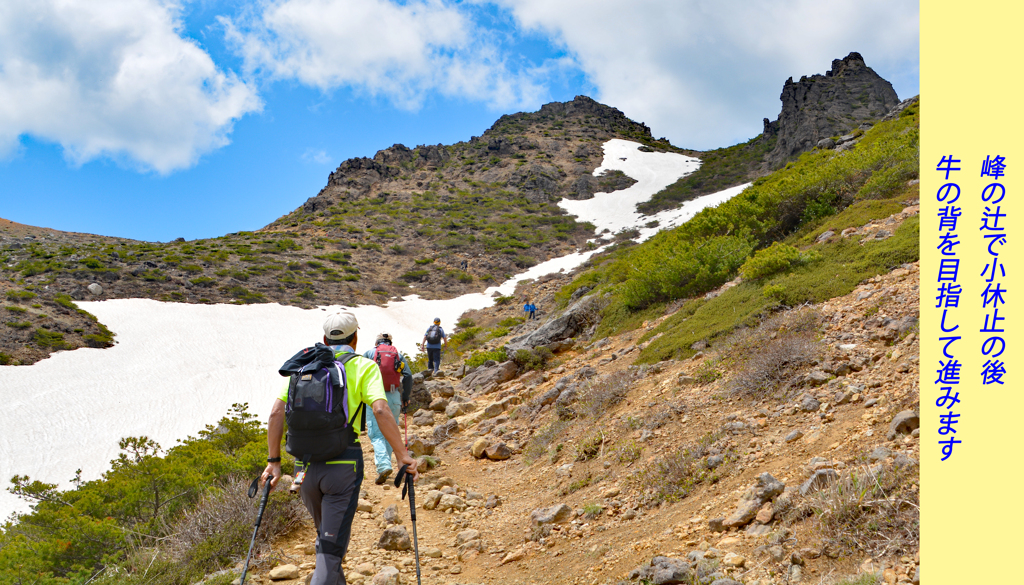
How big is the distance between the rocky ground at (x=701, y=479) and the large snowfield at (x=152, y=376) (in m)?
3.84

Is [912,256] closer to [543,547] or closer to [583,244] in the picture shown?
[543,547]

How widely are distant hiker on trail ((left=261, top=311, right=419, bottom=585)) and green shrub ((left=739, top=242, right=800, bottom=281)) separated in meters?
8.69

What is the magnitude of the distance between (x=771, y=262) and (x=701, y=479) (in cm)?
627

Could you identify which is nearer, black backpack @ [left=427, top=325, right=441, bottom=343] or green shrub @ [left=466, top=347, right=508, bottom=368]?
green shrub @ [left=466, top=347, right=508, bottom=368]

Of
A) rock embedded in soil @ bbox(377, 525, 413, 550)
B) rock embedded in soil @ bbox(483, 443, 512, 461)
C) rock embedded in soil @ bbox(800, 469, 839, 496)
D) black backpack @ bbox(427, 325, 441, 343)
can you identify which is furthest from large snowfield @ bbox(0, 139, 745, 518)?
rock embedded in soil @ bbox(800, 469, 839, 496)

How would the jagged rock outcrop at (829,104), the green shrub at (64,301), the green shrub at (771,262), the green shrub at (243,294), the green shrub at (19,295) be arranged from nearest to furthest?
the green shrub at (771,262)
the green shrub at (19,295)
the green shrub at (64,301)
the green shrub at (243,294)
the jagged rock outcrop at (829,104)

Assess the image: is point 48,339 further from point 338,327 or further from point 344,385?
point 344,385

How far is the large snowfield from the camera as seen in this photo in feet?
49.8

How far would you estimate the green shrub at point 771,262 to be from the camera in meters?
9.89

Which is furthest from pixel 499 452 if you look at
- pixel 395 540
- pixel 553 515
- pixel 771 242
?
pixel 771 242

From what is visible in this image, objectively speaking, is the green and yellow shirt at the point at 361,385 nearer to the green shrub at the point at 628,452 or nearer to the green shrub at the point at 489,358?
the green shrub at the point at 628,452

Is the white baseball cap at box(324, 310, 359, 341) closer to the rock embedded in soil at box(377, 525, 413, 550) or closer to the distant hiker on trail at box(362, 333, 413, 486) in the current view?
the rock embedded in soil at box(377, 525, 413, 550)

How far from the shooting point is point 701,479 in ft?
16.5

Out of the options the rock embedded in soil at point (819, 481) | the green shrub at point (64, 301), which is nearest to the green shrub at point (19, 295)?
the green shrub at point (64, 301)
